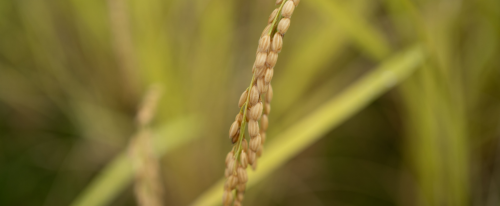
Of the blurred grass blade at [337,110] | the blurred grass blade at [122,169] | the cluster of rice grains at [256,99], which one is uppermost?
the blurred grass blade at [122,169]

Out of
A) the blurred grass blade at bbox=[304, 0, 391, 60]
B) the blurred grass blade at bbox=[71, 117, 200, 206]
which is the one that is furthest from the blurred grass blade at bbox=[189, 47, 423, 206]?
the blurred grass blade at bbox=[71, 117, 200, 206]

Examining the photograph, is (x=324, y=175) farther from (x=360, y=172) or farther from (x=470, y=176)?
(x=470, y=176)

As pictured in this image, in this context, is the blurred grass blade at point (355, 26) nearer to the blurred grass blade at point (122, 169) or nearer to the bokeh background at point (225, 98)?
the bokeh background at point (225, 98)

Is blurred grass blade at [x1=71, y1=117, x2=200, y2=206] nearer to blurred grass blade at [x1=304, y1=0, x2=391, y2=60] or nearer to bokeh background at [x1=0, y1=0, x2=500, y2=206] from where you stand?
bokeh background at [x1=0, y1=0, x2=500, y2=206]

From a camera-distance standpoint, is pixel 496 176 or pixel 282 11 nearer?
pixel 282 11

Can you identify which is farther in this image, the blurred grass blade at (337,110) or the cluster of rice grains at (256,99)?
the blurred grass blade at (337,110)

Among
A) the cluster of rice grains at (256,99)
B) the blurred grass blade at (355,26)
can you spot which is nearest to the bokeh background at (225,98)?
the blurred grass blade at (355,26)

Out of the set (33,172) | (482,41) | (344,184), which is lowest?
(344,184)

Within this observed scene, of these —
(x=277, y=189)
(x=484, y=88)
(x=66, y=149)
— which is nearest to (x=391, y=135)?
(x=484, y=88)
